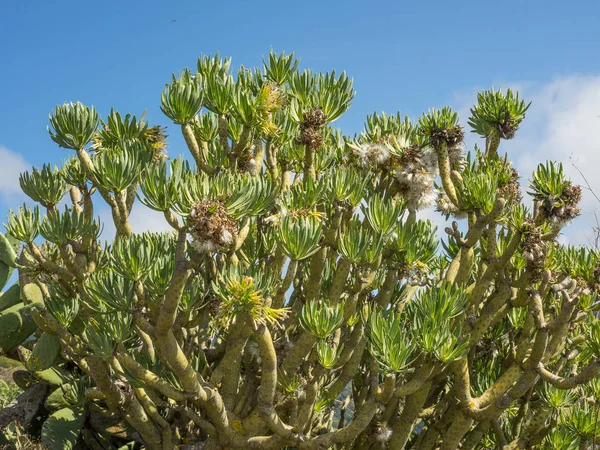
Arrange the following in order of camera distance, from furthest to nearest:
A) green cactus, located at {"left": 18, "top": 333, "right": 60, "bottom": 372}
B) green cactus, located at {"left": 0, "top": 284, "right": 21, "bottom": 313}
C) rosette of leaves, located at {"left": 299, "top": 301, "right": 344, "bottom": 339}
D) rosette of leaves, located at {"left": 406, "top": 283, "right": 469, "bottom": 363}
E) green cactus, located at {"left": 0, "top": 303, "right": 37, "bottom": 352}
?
green cactus, located at {"left": 0, "top": 284, "right": 21, "bottom": 313}
green cactus, located at {"left": 0, "top": 303, "right": 37, "bottom": 352}
green cactus, located at {"left": 18, "top": 333, "right": 60, "bottom": 372}
rosette of leaves, located at {"left": 406, "top": 283, "right": 469, "bottom": 363}
rosette of leaves, located at {"left": 299, "top": 301, "right": 344, "bottom": 339}

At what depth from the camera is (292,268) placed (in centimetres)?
446

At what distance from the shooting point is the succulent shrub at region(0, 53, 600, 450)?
4.10m

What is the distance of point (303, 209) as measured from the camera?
4305mm

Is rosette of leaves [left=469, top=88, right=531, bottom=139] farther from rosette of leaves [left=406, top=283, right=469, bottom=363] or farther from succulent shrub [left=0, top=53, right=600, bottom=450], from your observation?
rosette of leaves [left=406, top=283, right=469, bottom=363]

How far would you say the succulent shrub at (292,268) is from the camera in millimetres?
4102

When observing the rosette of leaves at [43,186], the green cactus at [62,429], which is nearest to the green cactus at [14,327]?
the green cactus at [62,429]

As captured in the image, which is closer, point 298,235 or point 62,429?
point 298,235

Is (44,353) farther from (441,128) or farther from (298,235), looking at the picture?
(441,128)

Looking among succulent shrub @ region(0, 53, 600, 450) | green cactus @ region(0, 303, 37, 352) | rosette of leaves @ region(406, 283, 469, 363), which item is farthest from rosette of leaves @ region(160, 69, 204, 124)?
green cactus @ region(0, 303, 37, 352)

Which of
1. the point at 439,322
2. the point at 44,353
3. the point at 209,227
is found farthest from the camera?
the point at 44,353

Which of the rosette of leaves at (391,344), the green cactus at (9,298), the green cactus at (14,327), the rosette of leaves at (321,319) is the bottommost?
the rosette of leaves at (391,344)

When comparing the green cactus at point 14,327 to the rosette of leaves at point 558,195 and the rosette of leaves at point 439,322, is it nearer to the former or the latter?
the rosette of leaves at point 439,322

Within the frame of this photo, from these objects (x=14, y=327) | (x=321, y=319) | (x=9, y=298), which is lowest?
(x=321, y=319)

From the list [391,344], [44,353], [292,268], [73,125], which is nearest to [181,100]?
[73,125]
